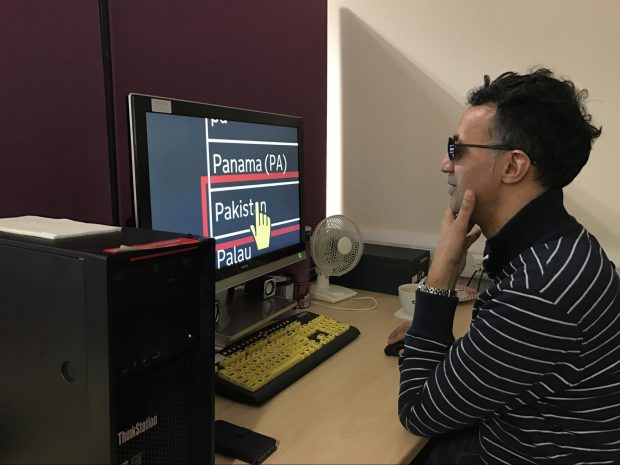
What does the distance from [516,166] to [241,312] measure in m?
0.76

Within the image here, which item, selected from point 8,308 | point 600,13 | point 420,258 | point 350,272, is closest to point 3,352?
point 8,308

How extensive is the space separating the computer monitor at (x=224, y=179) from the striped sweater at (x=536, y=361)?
0.50 metres

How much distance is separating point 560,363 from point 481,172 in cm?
39

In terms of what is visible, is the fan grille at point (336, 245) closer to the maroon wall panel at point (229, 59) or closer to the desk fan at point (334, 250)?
the desk fan at point (334, 250)

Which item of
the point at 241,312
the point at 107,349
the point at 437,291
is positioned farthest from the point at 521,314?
the point at 241,312

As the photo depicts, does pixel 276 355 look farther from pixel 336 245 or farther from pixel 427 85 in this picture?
pixel 427 85

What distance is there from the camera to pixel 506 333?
0.86 m

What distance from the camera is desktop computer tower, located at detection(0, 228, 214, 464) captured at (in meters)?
0.65

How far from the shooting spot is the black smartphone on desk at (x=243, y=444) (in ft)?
2.79

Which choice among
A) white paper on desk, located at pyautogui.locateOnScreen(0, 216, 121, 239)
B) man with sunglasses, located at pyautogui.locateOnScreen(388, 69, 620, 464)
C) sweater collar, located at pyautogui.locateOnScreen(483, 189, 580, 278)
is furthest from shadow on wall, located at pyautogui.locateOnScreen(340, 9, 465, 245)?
white paper on desk, located at pyautogui.locateOnScreen(0, 216, 121, 239)

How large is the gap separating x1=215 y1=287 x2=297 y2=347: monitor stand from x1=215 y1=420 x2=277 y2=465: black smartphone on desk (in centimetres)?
32

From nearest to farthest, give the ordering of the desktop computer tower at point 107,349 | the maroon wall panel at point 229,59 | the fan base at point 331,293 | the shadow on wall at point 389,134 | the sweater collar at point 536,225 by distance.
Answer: the desktop computer tower at point 107,349 → the sweater collar at point 536,225 → the maroon wall panel at point 229,59 → the fan base at point 331,293 → the shadow on wall at point 389,134

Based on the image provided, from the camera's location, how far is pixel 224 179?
3.96 ft

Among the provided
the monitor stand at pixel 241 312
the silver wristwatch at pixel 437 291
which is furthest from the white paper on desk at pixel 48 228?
the silver wristwatch at pixel 437 291
